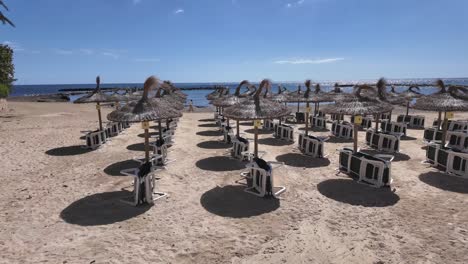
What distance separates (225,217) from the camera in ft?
17.9

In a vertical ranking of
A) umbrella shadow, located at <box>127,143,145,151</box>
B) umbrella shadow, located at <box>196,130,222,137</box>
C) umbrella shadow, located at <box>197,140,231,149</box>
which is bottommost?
umbrella shadow, located at <box>127,143,145,151</box>

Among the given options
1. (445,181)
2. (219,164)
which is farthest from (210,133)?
(445,181)

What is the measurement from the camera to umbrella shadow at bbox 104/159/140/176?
803cm

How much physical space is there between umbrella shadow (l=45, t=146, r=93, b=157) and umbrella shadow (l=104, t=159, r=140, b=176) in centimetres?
225

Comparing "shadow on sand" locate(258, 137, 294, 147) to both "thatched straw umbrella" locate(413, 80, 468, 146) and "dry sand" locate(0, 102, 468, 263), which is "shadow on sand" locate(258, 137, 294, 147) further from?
"thatched straw umbrella" locate(413, 80, 468, 146)

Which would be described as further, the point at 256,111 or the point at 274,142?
the point at 274,142

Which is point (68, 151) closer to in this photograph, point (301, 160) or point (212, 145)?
point (212, 145)

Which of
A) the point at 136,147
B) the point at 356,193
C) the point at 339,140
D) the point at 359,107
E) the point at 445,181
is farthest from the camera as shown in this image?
the point at 339,140

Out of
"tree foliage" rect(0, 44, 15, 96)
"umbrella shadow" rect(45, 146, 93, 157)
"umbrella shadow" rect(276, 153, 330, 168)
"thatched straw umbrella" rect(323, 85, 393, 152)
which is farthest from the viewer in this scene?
"tree foliage" rect(0, 44, 15, 96)

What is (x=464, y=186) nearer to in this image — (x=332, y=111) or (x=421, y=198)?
(x=421, y=198)

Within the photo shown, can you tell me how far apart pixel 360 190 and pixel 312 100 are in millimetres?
8416

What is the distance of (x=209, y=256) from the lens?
14.0 feet

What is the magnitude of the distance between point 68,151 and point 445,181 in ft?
38.2

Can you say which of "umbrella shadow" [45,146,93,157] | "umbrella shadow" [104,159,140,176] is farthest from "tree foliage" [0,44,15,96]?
"umbrella shadow" [104,159,140,176]
